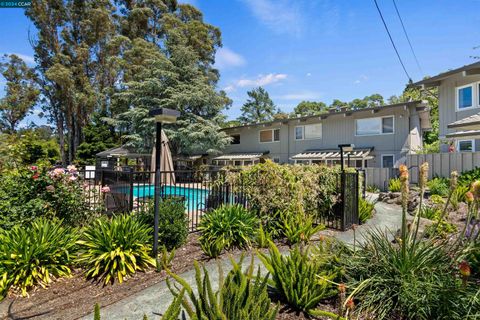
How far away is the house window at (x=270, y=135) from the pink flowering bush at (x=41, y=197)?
1938 cm

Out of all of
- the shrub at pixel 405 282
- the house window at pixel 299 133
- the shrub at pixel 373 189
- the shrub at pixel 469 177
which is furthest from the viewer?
the house window at pixel 299 133

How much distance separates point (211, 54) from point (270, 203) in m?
28.4

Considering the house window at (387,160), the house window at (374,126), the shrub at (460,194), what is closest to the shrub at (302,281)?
the shrub at (460,194)

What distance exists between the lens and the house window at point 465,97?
13945mm

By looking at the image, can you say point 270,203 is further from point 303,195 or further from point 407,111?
point 407,111

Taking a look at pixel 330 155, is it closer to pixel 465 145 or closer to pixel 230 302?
pixel 465 145

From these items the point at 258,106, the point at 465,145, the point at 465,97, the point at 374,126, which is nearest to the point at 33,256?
the point at 465,145

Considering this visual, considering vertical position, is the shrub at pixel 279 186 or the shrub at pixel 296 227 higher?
the shrub at pixel 279 186

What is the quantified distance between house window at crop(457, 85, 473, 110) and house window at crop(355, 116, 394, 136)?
11.9 ft

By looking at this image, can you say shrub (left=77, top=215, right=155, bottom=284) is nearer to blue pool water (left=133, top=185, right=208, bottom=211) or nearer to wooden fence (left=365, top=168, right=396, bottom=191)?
blue pool water (left=133, top=185, right=208, bottom=211)

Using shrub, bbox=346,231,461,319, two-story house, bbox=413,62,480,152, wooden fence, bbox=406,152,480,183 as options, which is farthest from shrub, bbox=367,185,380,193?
shrub, bbox=346,231,461,319

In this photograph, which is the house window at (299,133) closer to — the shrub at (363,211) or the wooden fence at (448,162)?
the wooden fence at (448,162)

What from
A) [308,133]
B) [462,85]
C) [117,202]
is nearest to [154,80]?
[308,133]

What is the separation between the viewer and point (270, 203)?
5.95 meters
